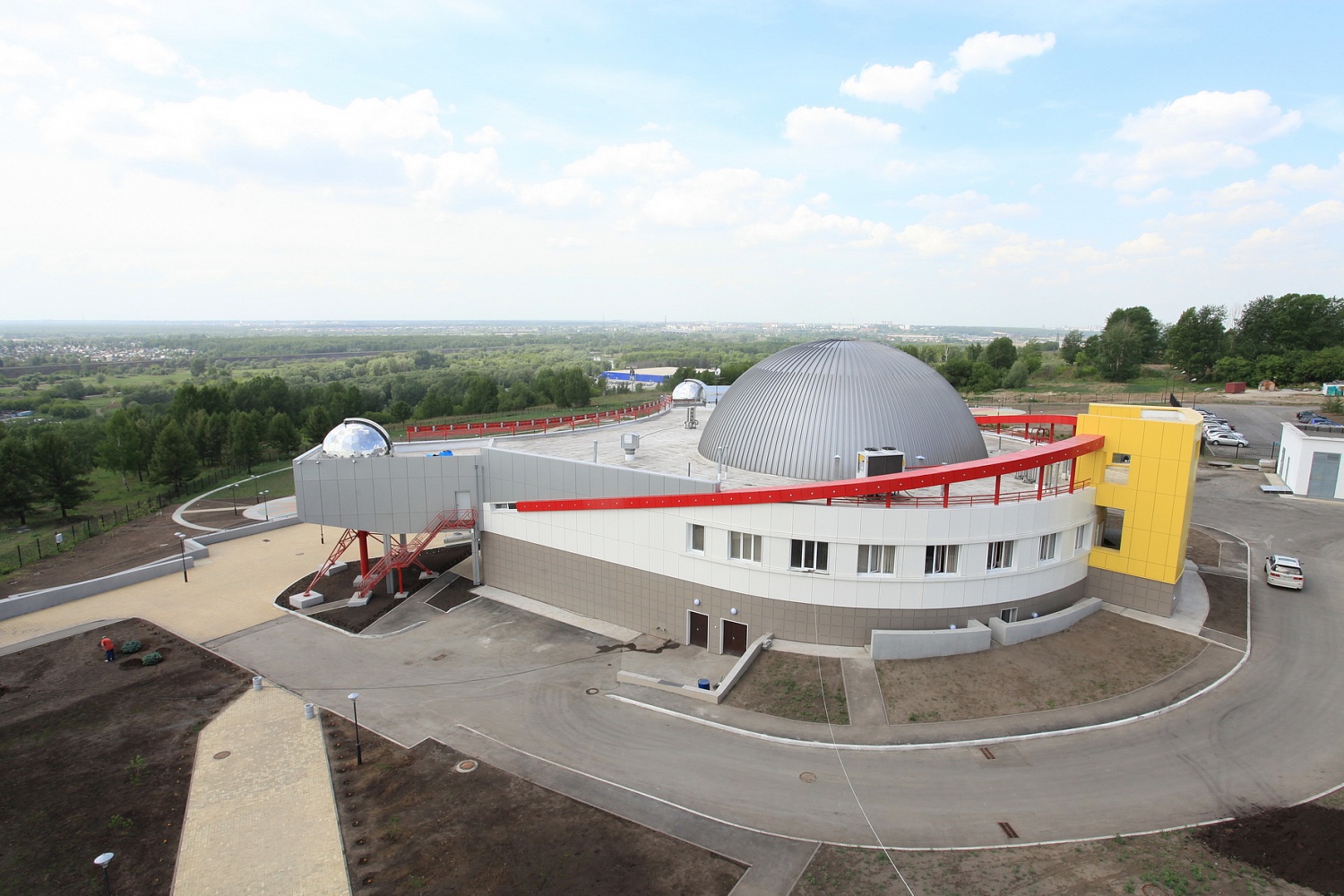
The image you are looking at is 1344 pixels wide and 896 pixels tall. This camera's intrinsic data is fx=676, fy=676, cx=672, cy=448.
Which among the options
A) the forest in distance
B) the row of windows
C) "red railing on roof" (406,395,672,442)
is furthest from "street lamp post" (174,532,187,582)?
the row of windows

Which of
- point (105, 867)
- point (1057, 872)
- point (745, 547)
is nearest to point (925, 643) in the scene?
point (745, 547)

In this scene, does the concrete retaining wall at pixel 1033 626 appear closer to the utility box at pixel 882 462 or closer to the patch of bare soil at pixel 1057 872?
the utility box at pixel 882 462

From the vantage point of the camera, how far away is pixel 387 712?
990 inches

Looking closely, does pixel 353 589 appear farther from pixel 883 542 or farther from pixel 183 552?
pixel 883 542

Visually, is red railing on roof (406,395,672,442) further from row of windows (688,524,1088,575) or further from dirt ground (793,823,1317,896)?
dirt ground (793,823,1317,896)

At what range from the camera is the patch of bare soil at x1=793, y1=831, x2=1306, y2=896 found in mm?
16031

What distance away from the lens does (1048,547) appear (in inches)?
1115

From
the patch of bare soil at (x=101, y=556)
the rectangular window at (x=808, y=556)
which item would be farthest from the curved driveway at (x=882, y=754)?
the patch of bare soil at (x=101, y=556)

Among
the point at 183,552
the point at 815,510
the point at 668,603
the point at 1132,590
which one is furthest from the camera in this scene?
the point at 183,552

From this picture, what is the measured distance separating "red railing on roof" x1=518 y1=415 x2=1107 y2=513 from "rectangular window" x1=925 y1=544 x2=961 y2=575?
180 centimetres

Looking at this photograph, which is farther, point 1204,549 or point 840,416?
point 1204,549

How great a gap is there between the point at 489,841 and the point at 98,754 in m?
15.0

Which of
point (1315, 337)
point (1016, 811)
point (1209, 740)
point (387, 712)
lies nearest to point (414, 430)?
point (387, 712)

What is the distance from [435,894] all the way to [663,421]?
126 feet
